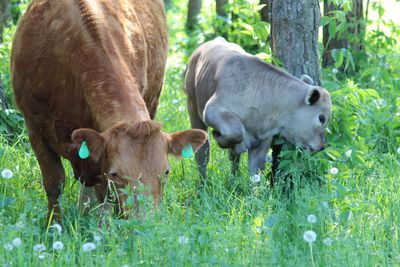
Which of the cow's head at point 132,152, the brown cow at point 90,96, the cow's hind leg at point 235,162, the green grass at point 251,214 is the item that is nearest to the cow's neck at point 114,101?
the brown cow at point 90,96

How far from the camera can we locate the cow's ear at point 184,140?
231 inches

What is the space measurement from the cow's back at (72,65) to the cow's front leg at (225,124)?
1.98 ft

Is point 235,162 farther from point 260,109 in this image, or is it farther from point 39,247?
point 39,247

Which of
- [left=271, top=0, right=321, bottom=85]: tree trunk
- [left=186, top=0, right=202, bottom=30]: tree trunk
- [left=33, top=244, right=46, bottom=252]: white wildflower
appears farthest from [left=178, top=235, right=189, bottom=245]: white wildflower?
[left=186, top=0, right=202, bottom=30]: tree trunk

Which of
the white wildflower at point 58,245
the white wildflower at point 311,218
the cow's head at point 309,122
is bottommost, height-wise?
the cow's head at point 309,122

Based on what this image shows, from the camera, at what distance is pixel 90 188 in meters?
6.71

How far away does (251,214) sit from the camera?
6113 millimetres

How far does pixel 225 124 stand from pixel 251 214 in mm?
1094

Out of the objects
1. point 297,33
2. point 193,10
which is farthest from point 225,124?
point 193,10

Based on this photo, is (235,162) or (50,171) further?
(235,162)

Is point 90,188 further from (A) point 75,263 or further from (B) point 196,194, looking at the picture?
(A) point 75,263

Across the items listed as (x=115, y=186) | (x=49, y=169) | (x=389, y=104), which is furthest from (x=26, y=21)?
(x=389, y=104)

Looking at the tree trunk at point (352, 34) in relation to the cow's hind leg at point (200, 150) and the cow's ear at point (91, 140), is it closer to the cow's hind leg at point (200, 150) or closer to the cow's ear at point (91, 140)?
the cow's hind leg at point (200, 150)

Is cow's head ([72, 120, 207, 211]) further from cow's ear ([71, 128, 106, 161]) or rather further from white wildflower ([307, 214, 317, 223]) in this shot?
white wildflower ([307, 214, 317, 223])
